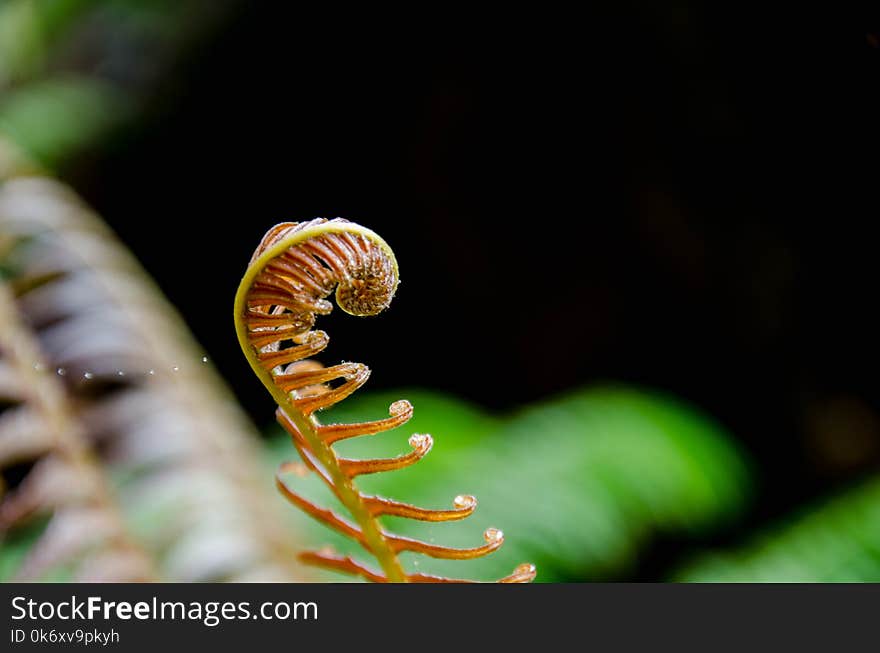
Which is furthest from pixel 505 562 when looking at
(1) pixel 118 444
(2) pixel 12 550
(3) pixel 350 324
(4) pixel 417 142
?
(4) pixel 417 142

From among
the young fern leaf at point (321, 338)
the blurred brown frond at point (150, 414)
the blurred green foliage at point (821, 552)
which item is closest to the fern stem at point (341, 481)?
the young fern leaf at point (321, 338)

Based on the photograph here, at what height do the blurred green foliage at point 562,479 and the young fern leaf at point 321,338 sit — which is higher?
the young fern leaf at point 321,338

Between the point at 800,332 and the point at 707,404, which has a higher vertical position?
the point at 800,332

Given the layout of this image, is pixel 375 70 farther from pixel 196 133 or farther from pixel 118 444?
pixel 118 444

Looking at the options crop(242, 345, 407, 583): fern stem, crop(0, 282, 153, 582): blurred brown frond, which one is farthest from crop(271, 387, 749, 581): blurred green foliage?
crop(242, 345, 407, 583): fern stem

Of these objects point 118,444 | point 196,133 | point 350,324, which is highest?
point 196,133

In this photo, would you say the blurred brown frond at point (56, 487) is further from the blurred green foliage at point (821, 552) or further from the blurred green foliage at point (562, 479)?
the blurred green foliage at point (821, 552)

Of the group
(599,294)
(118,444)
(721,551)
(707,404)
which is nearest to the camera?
(118,444)
